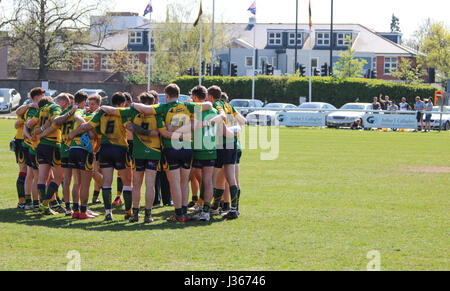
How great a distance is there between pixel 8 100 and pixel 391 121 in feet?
111

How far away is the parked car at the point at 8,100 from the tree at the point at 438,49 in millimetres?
57327

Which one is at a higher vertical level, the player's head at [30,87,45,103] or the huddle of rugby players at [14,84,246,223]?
the player's head at [30,87,45,103]

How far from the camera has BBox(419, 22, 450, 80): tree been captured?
96562 mm

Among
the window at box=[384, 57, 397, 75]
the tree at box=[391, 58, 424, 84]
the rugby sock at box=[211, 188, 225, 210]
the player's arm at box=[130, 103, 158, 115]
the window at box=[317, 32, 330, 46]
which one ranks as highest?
the window at box=[317, 32, 330, 46]

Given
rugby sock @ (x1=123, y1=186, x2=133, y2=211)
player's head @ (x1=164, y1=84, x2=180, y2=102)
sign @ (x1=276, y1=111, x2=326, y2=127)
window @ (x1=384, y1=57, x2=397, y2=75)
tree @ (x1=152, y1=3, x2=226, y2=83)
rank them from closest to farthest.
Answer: player's head @ (x1=164, y1=84, x2=180, y2=102), rugby sock @ (x1=123, y1=186, x2=133, y2=211), sign @ (x1=276, y1=111, x2=326, y2=127), tree @ (x1=152, y1=3, x2=226, y2=83), window @ (x1=384, y1=57, x2=397, y2=75)

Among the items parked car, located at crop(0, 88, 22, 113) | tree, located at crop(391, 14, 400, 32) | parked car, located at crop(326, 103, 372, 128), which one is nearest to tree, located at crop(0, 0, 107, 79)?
parked car, located at crop(0, 88, 22, 113)

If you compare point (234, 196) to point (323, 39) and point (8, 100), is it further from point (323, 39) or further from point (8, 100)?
point (323, 39)

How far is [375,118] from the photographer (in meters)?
41.5

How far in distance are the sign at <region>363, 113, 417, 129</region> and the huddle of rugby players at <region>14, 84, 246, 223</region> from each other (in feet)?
98.9

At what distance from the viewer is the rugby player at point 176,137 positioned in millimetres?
10531

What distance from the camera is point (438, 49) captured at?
97312 mm

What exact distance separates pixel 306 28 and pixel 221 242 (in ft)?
286

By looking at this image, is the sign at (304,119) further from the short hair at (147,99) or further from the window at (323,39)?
the window at (323,39)

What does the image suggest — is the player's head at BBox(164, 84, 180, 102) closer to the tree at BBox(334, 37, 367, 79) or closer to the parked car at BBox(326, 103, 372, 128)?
the parked car at BBox(326, 103, 372, 128)
